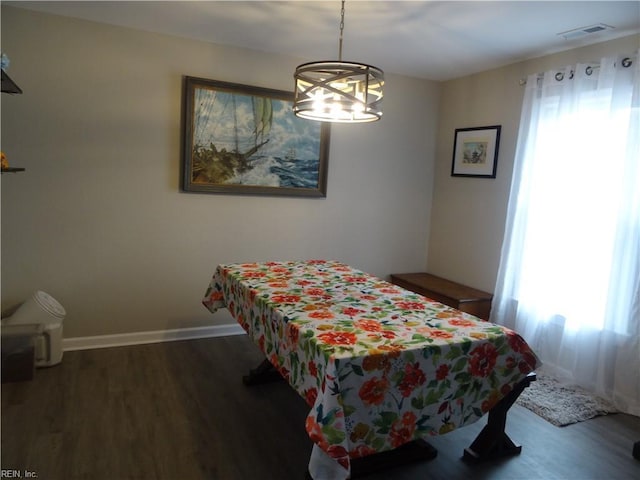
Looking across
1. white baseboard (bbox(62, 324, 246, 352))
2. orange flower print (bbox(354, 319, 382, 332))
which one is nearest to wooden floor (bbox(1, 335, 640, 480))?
white baseboard (bbox(62, 324, 246, 352))

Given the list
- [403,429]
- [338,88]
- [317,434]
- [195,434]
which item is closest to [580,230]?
[338,88]

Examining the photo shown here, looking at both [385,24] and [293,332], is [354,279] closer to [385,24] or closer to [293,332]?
[293,332]

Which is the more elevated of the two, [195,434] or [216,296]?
[216,296]

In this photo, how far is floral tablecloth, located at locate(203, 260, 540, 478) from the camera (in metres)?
1.56

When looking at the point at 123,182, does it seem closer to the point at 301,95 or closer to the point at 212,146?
the point at 212,146

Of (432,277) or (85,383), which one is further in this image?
(432,277)

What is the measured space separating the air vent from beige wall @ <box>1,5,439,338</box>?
67.0 inches

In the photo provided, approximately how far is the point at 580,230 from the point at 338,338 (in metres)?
2.20

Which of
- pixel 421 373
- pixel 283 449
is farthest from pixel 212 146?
pixel 421 373

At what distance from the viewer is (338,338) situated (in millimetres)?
1730

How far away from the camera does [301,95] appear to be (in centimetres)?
215

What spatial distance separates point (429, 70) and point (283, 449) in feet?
10.9

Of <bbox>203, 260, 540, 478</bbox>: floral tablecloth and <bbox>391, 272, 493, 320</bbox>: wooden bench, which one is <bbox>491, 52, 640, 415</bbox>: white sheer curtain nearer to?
<bbox>391, 272, 493, 320</bbox>: wooden bench

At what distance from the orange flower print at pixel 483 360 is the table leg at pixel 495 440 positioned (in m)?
0.32
